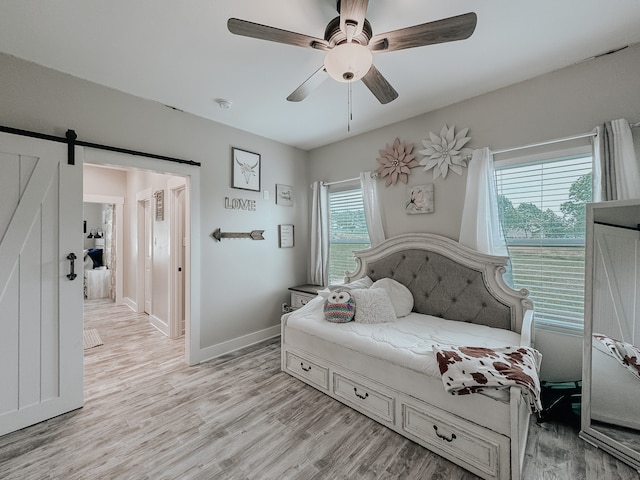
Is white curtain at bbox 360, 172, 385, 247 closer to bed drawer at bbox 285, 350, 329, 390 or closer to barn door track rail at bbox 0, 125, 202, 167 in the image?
bed drawer at bbox 285, 350, 329, 390

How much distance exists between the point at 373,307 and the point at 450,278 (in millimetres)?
769

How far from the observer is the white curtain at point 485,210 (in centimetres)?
242

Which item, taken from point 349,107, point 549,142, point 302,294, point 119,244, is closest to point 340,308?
point 302,294

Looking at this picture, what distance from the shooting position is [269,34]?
1.38 m

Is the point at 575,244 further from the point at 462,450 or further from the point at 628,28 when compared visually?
the point at 462,450

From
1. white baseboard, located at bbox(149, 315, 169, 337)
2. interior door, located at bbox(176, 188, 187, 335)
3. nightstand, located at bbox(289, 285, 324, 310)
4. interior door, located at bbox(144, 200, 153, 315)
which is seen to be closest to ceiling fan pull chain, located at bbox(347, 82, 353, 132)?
nightstand, located at bbox(289, 285, 324, 310)

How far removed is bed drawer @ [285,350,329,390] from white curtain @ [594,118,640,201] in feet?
7.94

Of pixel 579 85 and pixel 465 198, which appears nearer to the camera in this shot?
pixel 579 85

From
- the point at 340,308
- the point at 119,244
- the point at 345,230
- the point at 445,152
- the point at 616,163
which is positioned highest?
the point at 445,152

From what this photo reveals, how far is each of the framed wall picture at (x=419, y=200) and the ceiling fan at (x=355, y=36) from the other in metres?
1.60

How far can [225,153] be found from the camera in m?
3.13

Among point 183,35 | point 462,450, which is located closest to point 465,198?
point 462,450

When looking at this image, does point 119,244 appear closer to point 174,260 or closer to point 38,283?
point 174,260

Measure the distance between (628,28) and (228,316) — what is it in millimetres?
3973
